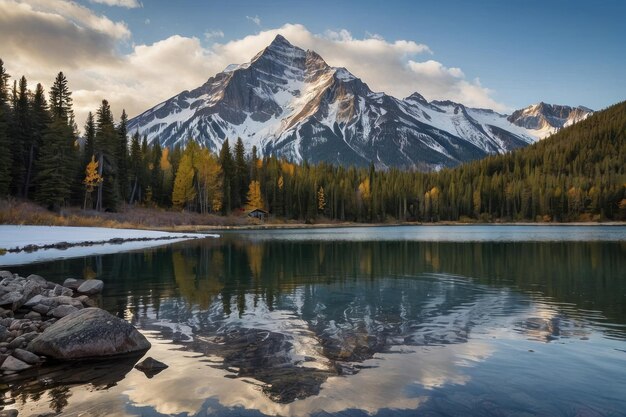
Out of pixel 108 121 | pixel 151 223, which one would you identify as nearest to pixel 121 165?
pixel 108 121

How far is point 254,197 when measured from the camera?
121 metres

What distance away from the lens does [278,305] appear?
1919 centimetres

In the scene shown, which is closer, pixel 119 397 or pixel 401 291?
pixel 119 397

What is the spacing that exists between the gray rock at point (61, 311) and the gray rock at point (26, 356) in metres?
4.39

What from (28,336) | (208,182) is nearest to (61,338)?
(28,336)

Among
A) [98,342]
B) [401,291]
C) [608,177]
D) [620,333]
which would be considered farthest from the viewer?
[608,177]

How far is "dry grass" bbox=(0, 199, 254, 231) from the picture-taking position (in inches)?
2145

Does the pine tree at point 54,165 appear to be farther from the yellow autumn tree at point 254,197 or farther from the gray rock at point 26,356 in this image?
the gray rock at point 26,356

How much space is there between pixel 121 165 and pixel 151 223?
62.2 ft

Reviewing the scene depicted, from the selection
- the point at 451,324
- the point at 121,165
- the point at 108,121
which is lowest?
the point at 451,324

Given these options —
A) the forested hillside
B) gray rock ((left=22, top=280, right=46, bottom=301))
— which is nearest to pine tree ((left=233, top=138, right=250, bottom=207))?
the forested hillside

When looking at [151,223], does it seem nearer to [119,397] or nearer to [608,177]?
[119,397]

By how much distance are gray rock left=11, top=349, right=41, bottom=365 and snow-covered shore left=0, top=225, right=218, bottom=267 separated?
22.7m

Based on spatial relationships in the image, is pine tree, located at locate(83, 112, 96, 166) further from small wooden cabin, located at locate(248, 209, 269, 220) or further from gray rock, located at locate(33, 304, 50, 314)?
gray rock, located at locate(33, 304, 50, 314)
